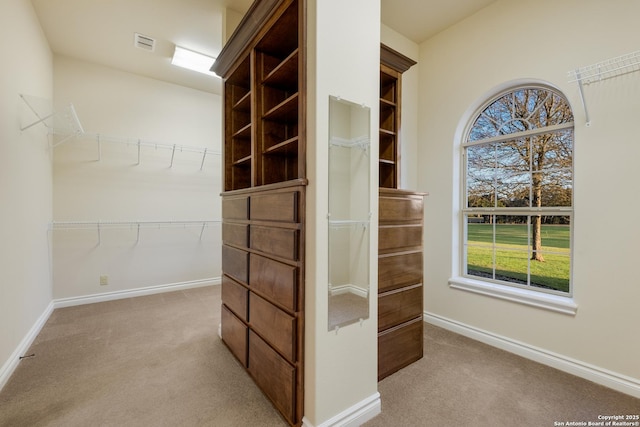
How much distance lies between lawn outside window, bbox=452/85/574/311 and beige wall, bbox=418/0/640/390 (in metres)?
0.15

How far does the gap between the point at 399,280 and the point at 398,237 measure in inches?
13.0

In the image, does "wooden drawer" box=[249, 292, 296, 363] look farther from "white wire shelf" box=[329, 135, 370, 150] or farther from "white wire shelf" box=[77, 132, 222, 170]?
"white wire shelf" box=[77, 132, 222, 170]

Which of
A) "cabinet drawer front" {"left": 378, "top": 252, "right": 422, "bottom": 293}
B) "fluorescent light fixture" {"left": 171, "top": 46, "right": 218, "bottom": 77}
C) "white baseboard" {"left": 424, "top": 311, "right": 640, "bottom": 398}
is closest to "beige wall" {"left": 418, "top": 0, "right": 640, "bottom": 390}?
"white baseboard" {"left": 424, "top": 311, "right": 640, "bottom": 398}

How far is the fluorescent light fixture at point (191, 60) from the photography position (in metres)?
3.35

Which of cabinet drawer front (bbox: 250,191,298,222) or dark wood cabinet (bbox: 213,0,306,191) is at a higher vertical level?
dark wood cabinet (bbox: 213,0,306,191)

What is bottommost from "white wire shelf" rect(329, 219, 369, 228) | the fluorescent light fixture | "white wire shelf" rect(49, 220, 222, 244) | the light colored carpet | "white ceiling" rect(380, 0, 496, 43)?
the light colored carpet

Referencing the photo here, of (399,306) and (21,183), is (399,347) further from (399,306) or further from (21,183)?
(21,183)

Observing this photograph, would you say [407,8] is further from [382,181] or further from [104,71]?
[104,71]

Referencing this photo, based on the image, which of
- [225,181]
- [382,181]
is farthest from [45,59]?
[382,181]

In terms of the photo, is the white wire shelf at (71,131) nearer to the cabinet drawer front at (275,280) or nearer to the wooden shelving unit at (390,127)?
the cabinet drawer front at (275,280)

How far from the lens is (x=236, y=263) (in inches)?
90.4

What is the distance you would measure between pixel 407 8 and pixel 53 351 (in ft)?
14.6

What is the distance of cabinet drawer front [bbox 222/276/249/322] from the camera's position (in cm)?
213

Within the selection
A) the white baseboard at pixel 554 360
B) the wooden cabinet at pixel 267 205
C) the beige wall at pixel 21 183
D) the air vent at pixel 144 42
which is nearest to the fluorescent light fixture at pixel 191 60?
the air vent at pixel 144 42
